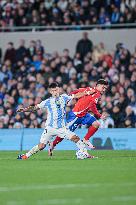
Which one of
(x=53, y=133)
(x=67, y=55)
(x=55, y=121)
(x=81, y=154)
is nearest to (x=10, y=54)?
(x=67, y=55)

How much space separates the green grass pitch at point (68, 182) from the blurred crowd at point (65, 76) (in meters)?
8.41

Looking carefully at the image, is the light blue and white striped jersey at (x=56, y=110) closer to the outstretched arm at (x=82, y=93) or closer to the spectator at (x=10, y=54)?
the outstretched arm at (x=82, y=93)

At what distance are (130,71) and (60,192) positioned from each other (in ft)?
58.9

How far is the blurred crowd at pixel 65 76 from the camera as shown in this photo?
28.4 meters

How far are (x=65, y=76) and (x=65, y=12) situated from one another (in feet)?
12.1

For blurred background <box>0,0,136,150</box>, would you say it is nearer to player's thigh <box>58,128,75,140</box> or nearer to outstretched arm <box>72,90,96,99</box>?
outstretched arm <box>72,90,96,99</box>

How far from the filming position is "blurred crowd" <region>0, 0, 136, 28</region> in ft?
108

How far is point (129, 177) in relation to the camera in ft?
48.1

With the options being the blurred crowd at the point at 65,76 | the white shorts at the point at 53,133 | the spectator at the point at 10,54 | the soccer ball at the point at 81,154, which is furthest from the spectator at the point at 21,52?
the white shorts at the point at 53,133

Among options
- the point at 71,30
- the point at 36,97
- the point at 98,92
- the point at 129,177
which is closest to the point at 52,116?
the point at 98,92

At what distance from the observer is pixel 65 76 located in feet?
102

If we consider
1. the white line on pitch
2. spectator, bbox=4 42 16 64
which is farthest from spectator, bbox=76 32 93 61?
the white line on pitch

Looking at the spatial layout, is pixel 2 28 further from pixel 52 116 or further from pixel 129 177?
pixel 129 177

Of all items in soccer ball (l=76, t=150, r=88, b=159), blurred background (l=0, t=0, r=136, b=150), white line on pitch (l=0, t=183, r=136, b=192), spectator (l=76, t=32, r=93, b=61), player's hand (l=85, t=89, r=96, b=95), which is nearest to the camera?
white line on pitch (l=0, t=183, r=136, b=192)
